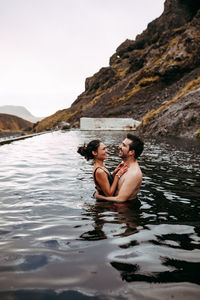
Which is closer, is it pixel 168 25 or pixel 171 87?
pixel 171 87

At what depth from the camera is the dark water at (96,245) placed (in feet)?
7.17

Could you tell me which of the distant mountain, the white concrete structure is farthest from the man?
the distant mountain

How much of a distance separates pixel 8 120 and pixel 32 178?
19249 cm

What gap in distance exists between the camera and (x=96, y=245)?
120 inches

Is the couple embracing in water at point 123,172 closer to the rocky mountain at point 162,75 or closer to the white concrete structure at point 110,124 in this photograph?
the rocky mountain at point 162,75

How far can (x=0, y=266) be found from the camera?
256 centimetres

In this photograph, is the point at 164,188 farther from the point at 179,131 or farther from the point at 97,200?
the point at 179,131

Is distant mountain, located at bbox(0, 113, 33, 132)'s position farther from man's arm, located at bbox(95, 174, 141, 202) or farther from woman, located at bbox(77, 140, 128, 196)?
man's arm, located at bbox(95, 174, 141, 202)

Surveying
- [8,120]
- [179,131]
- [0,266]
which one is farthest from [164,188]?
[8,120]

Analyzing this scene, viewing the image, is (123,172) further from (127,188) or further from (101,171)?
(101,171)

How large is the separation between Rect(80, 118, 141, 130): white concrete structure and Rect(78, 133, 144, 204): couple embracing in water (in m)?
42.0

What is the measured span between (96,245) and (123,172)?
2.01m

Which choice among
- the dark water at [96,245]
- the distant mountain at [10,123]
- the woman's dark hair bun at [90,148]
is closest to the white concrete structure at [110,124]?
the dark water at [96,245]

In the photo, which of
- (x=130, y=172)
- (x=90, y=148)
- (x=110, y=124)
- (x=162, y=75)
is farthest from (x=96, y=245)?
(x=162, y=75)
